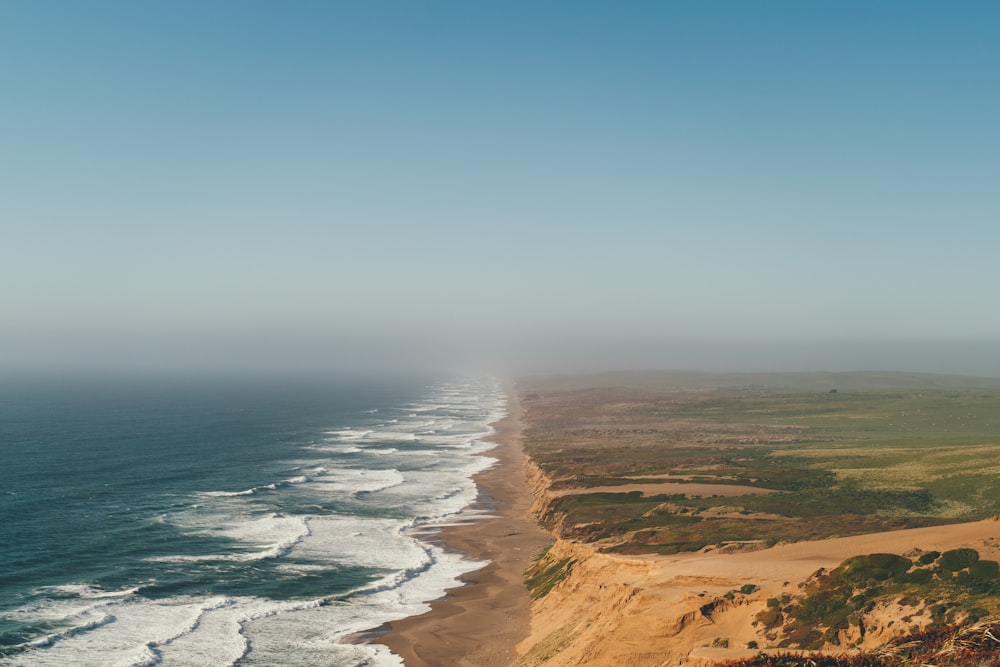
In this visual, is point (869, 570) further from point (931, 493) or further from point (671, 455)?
point (671, 455)

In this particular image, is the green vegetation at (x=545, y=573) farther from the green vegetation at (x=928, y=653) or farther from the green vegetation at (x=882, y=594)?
the green vegetation at (x=928, y=653)

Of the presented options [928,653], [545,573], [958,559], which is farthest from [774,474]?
[928,653]

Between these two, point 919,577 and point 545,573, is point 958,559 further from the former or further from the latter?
point 545,573

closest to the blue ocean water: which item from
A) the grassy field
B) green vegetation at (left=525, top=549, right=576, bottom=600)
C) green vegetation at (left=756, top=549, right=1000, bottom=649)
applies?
green vegetation at (left=525, top=549, right=576, bottom=600)

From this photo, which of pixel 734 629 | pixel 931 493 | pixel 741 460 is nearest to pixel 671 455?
pixel 741 460

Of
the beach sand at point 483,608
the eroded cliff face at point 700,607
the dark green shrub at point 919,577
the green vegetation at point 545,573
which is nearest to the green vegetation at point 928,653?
the eroded cliff face at point 700,607
